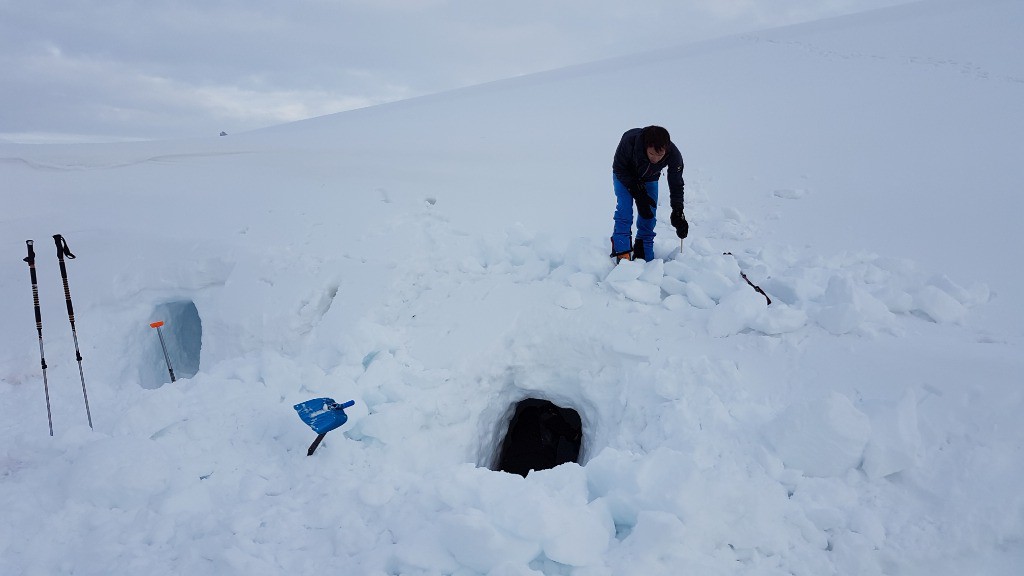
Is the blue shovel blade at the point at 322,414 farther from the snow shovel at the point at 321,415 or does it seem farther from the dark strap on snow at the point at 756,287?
the dark strap on snow at the point at 756,287

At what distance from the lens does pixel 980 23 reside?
15531mm

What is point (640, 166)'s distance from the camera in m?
4.55

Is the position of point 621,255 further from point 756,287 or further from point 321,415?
point 321,415

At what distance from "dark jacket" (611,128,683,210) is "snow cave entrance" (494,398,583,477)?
2.53 metres

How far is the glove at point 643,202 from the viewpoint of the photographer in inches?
181

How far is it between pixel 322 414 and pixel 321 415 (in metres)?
0.01

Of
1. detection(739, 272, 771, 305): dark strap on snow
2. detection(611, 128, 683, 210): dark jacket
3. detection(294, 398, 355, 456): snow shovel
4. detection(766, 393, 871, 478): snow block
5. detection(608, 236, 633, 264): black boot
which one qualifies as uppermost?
detection(611, 128, 683, 210): dark jacket

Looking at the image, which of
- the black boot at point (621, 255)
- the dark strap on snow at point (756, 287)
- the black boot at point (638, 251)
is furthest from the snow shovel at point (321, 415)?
the dark strap on snow at point (756, 287)

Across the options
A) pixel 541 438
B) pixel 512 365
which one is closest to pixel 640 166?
pixel 512 365

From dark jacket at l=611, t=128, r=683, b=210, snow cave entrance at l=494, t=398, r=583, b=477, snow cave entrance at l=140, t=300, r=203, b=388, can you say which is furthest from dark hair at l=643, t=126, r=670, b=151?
snow cave entrance at l=140, t=300, r=203, b=388

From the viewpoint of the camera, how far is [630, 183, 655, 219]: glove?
460 cm

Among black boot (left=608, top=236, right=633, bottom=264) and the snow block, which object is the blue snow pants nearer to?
black boot (left=608, top=236, right=633, bottom=264)

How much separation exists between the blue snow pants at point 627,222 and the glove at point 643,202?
1.8 inches

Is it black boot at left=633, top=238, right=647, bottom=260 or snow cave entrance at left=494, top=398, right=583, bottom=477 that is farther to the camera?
snow cave entrance at left=494, top=398, right=583, bottom=477
